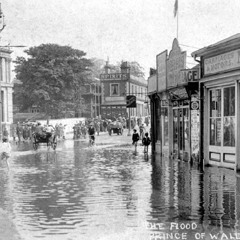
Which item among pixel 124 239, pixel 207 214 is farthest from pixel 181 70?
pixel 124 239

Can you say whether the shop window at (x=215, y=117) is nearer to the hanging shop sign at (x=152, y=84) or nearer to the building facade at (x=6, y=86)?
the hanging shop sign at (x=152, y=84)

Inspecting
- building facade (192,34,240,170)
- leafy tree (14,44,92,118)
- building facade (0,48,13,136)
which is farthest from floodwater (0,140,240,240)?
leafy tree (14,44,92,118)

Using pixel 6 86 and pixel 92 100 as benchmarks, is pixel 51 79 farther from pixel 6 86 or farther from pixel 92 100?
pixel 92 100

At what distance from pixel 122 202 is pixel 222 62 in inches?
314

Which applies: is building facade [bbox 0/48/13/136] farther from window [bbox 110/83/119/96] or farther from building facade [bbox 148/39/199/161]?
building facade [bbox 148/39/199/161]

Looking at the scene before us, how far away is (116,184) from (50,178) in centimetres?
241

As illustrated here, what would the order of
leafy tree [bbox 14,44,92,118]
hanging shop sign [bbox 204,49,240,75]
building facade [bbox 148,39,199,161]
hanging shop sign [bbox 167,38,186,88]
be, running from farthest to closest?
leafy tree [bbox 14,44,92,118], hanging shop sign [bbox 167,38,186,88], building facade [bbox 148,39,199,161], hanging shop sign [bbox 204,49,240,75]

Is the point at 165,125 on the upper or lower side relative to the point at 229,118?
lower

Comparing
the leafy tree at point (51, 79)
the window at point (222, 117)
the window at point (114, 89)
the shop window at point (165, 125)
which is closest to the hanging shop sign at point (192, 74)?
the window at point (222, 117)

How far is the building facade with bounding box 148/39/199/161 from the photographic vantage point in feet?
59.4

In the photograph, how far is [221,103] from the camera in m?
16.5

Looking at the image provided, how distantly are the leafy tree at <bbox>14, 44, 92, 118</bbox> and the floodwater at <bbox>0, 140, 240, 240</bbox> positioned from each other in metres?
42.4

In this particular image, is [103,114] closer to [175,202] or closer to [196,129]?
[196,129]

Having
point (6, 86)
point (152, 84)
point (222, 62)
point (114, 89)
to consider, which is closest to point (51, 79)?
point (6, 86)
